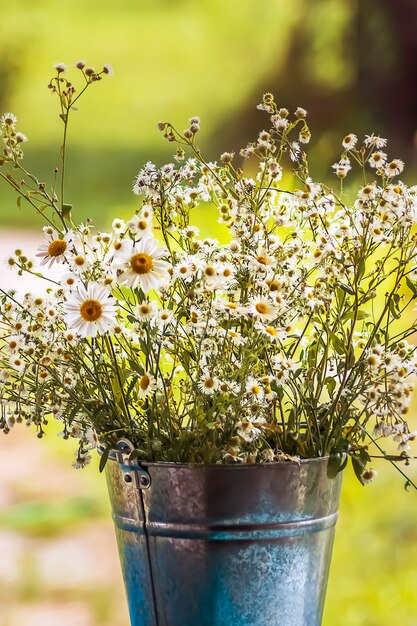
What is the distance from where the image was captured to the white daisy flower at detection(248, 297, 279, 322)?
906mm

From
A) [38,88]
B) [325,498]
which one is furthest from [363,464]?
[38,88]

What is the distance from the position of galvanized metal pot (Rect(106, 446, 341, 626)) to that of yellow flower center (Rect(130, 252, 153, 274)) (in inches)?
7.3

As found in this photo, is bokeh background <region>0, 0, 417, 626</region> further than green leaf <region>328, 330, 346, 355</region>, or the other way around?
bokeh background <region>0, 0, 417, 626</region>

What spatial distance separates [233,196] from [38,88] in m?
0.78

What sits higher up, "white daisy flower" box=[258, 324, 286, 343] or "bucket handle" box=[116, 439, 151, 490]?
"white daisy flower" box=[258, 324, 286, 343]

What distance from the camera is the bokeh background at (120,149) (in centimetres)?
165

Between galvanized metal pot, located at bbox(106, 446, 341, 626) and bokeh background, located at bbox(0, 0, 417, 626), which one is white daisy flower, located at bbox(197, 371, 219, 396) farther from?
bokeh background, located at bbox(0, 0, 417, 626)

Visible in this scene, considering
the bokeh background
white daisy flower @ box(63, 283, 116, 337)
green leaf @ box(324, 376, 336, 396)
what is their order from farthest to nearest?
the bokeh background → green leaf @ box(324, 376, 336, 396) → white daisy flower @ box(63, 283, 116, 337)

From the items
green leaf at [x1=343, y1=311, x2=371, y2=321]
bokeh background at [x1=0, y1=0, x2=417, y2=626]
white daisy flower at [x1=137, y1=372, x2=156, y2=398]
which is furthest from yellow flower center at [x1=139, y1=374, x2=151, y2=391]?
bokeh background at [x1=0, y1=0, x2=417, y2=626]

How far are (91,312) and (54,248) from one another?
9cm

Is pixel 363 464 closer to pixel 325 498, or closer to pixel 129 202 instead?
pixel 325 498

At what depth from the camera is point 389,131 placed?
1.86m

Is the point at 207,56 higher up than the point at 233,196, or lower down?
higher up

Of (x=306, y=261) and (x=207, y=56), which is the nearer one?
(x=306, y=261)
